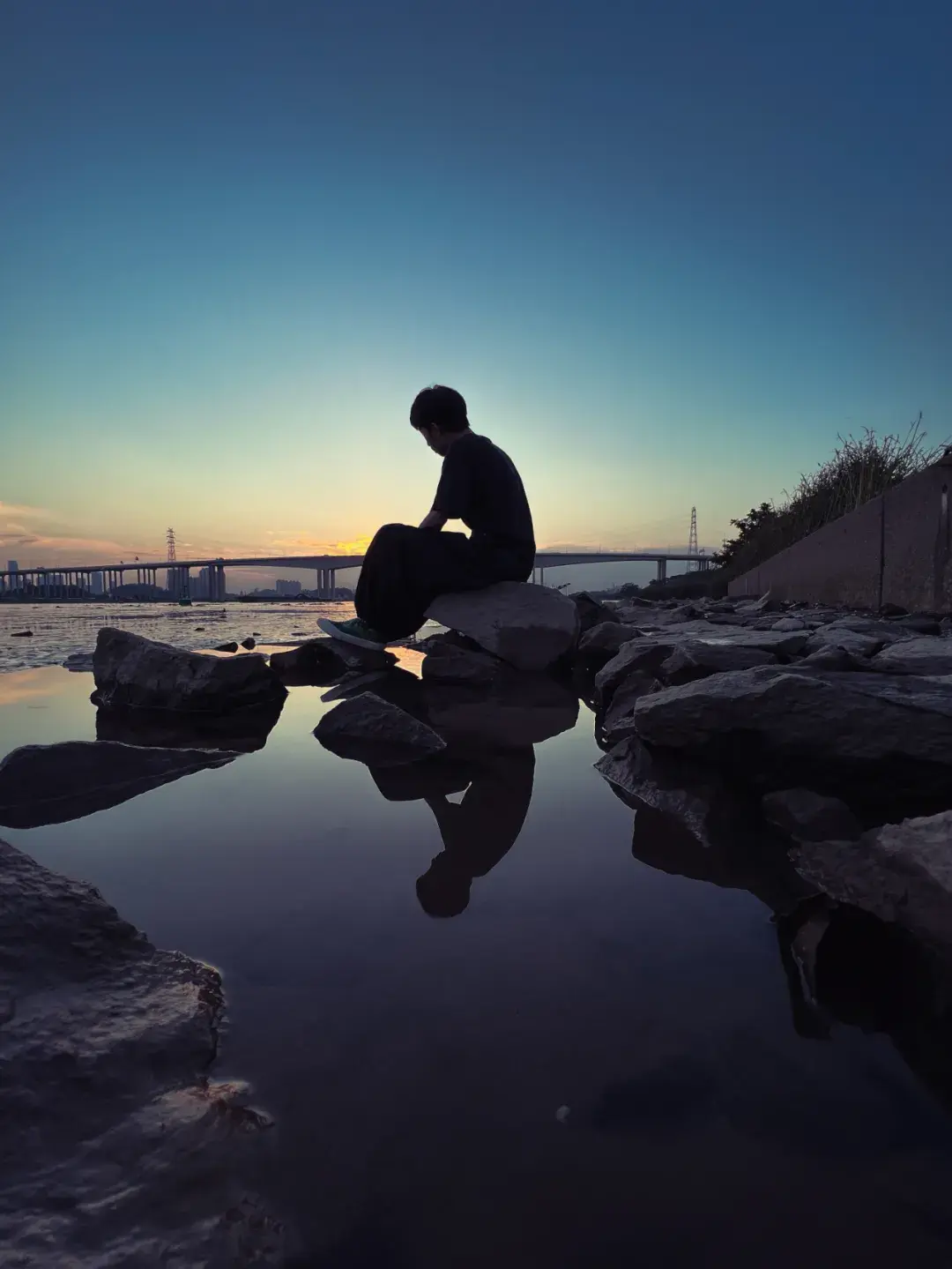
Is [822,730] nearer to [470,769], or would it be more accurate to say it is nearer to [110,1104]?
[470,769]

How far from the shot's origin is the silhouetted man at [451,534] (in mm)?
3881

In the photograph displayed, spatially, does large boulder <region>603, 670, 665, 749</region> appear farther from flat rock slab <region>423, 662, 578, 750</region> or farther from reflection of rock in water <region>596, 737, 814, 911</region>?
reflection of rock in water <region>596, 737, 814, 911</region>

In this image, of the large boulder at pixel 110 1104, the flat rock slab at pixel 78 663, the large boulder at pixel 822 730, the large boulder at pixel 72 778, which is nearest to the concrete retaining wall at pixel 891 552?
the large boulder at pixel 822 730

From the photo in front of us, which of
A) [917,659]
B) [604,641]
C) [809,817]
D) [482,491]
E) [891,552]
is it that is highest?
[482,491]

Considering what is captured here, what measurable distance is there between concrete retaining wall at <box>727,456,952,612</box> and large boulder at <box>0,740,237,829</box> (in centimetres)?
464

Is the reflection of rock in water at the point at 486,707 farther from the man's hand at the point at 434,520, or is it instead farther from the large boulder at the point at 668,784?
the man's hand at the point at 434,520

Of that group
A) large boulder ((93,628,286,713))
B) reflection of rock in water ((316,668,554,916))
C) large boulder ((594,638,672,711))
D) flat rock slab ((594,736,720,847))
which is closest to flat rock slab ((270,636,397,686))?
reflection of rock in water ((316,668,554,916))

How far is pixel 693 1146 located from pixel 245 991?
493 mm

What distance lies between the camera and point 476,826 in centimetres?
133

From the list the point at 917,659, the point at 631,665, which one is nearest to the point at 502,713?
the point at 631,665

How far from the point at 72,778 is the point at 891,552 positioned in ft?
18.2

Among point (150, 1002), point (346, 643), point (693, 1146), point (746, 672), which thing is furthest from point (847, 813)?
point (346, 643)

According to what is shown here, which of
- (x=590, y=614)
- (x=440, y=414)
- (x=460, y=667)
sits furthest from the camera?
(x=590, y=614)

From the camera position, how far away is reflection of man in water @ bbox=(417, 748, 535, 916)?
103cm
